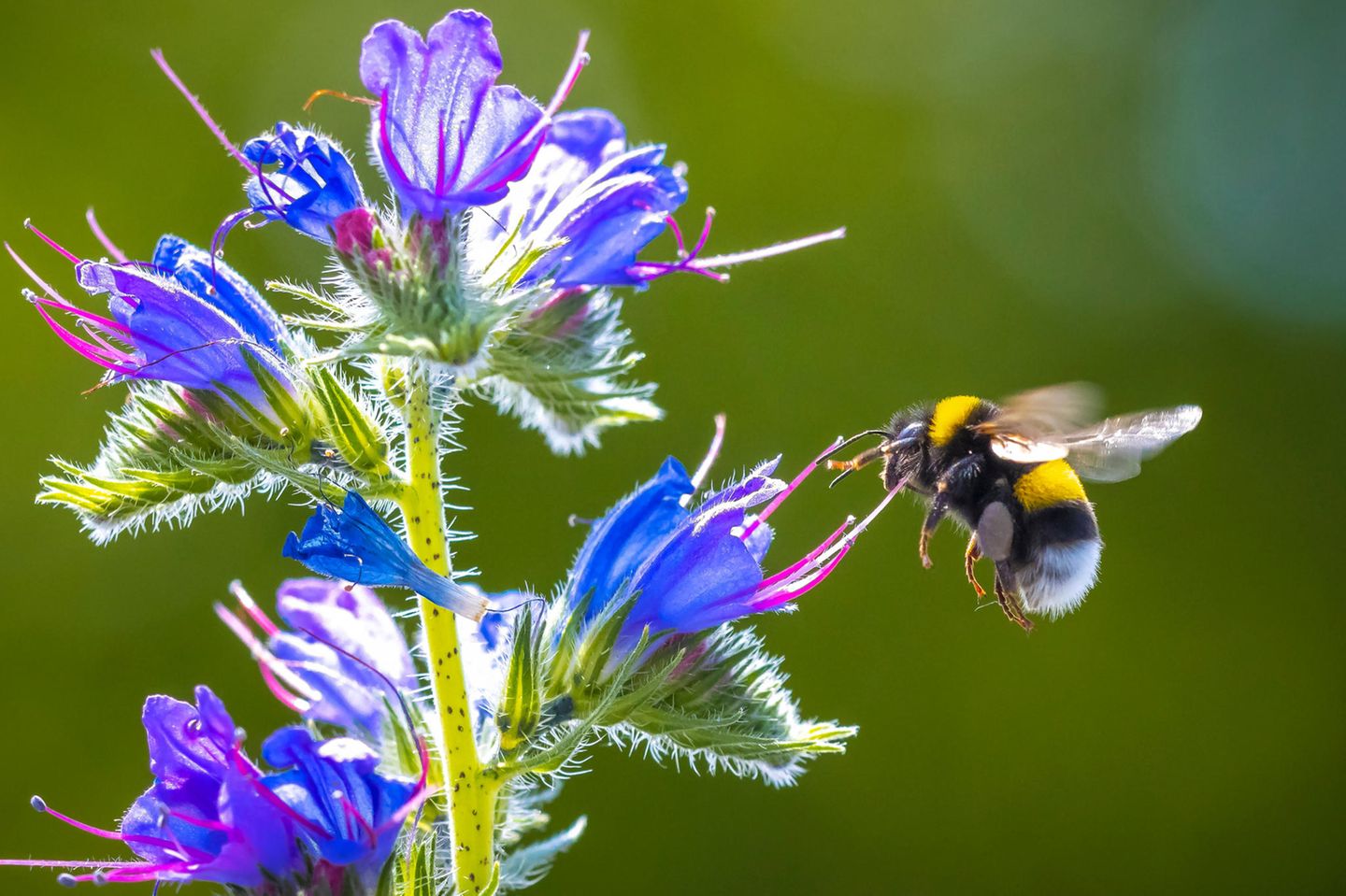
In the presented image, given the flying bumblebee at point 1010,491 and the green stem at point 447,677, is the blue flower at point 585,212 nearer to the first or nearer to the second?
the green stem at point 447,677

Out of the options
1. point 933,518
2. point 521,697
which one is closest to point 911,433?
point 933,518

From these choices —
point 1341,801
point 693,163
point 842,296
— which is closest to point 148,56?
point 693,163

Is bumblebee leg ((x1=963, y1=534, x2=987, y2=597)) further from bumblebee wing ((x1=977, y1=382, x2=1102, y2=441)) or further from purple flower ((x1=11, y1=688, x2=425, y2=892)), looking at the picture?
purple flower ((x1=11, y1=688, x2=425, y2=892))

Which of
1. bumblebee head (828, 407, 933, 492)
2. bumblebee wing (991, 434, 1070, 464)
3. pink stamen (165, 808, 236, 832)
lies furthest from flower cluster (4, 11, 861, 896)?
bumblebee head (828, 407, 933, 492)

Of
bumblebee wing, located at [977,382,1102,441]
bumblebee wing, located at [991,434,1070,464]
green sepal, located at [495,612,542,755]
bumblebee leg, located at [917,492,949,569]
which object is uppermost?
bumblebee wing, located at [977,382,1102,441]

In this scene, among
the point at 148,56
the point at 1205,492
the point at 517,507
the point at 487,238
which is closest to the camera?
the point at 487,238

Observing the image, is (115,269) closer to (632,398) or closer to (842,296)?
(632,398)
